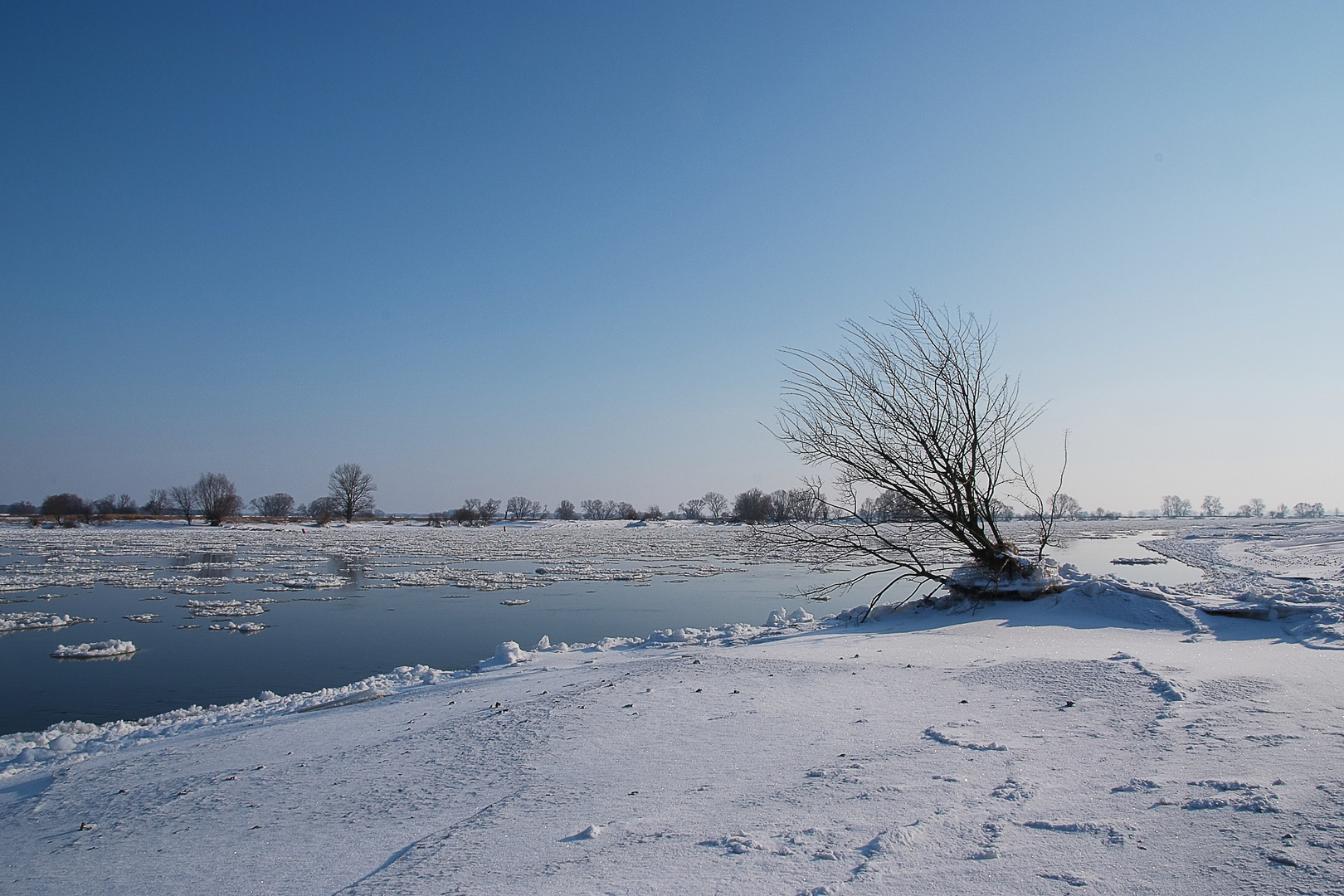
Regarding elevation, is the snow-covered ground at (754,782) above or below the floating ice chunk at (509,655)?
above

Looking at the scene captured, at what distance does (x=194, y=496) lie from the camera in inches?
2876

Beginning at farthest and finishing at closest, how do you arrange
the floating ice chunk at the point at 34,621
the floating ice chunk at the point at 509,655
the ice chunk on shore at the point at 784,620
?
the floating ice chunk at the point at 34,621, the ice chunk on shore at the point at 784,620, the floating ice chunk at the point at 509,655

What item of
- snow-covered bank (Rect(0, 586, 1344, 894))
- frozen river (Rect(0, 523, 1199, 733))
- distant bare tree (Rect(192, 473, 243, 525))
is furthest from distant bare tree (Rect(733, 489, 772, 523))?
distant bare tree (Rect(192, 473, 243, 525))

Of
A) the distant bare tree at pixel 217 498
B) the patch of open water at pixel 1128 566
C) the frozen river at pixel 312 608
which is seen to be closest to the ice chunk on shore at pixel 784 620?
the frozen river at pixel 312 608

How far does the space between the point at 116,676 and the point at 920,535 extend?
475 inches

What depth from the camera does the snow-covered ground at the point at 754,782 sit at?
2367mm

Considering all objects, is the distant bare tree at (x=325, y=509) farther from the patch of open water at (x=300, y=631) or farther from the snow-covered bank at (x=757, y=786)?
the snow-covered bank at (x=757, y=786)

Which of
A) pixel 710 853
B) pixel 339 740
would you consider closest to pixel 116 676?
pixel 339 740

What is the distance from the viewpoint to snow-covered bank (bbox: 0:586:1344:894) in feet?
7.75

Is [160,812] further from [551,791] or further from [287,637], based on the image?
[287,637]

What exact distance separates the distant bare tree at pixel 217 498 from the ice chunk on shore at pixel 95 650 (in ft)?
203

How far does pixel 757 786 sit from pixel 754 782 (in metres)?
0.04

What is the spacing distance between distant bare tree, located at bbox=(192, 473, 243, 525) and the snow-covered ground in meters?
68.8

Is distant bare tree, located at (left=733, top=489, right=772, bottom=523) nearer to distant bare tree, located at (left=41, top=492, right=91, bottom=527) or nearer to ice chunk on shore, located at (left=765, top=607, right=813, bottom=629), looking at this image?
ice chunk on shore, located at (left=765, top=607, right=813, bottom=629)
